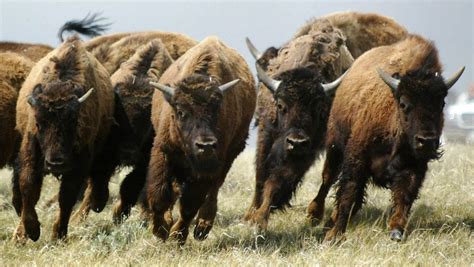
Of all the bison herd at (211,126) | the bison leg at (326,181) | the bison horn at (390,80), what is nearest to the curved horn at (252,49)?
the bison herd at (211,126)

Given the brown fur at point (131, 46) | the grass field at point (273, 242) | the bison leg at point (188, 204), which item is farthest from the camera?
the brown fur at point (131, 46)

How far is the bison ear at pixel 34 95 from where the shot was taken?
732 centimetres

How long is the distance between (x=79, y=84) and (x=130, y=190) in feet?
5.28

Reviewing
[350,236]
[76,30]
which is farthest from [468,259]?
[76,30]

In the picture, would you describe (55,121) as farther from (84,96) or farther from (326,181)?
(326,181)

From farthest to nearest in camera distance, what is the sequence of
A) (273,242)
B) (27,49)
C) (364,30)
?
(364,30) < (27,49) < (273,242)

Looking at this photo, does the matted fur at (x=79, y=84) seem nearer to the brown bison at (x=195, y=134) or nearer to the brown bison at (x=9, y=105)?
the brown bison at (x=9, y=105)

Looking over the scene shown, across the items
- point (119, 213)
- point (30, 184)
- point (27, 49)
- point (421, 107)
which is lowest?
point (119, 213)

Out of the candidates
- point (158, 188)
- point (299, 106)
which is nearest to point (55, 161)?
point (158, 188)

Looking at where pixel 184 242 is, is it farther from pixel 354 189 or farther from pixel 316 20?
pixel 316 20

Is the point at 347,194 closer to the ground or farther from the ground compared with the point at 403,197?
closer to the ground

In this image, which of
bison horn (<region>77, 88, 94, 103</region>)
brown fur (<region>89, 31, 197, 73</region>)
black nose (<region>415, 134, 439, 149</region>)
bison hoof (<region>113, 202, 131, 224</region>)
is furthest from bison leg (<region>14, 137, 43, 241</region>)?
black nose (<region>415, 134, 439, 149</region>)

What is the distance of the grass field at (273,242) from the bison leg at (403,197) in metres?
0.15

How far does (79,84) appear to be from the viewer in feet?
25.7
